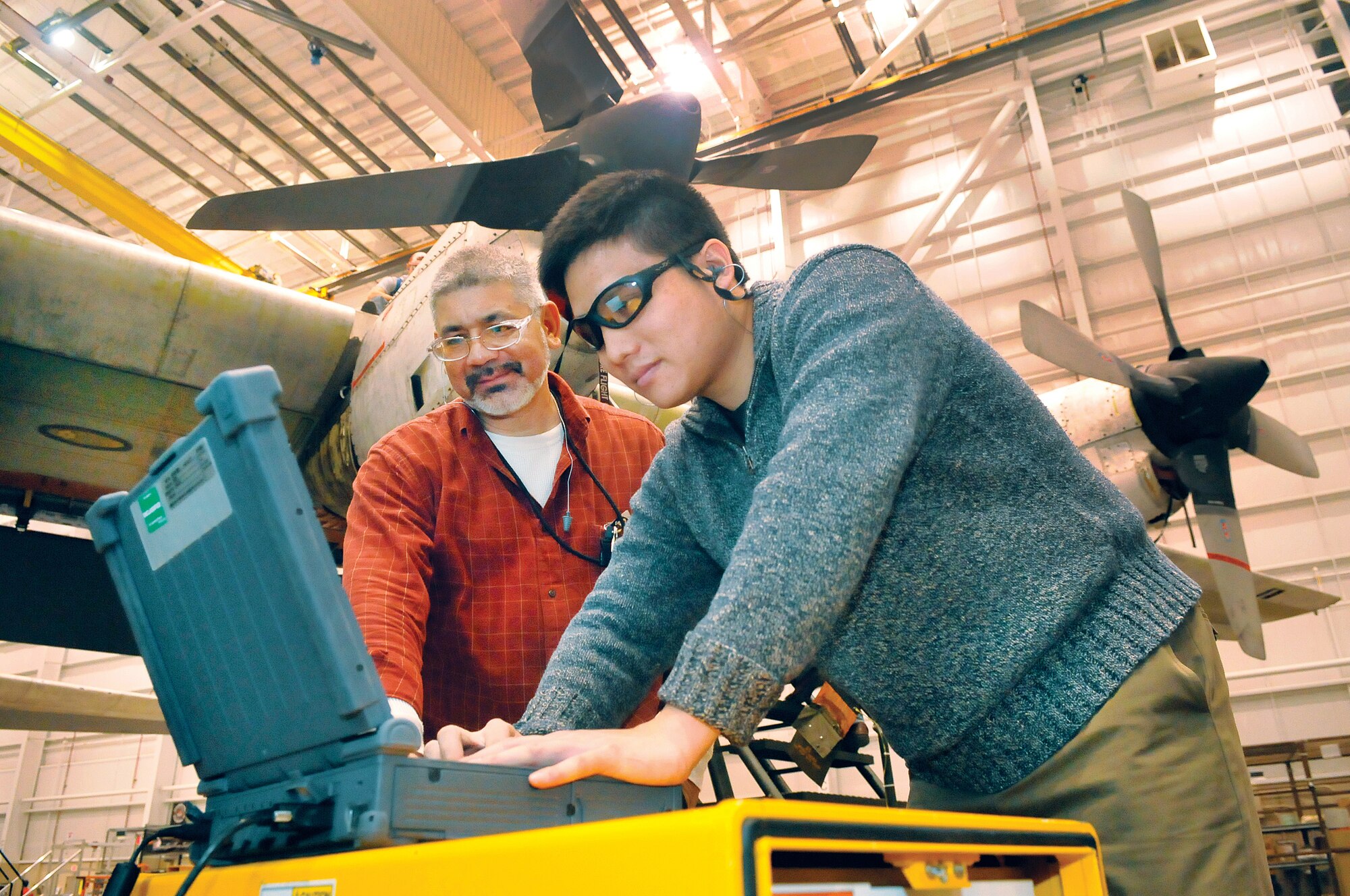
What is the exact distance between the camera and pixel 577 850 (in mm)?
456

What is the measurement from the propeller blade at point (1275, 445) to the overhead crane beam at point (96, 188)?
773 centimetres

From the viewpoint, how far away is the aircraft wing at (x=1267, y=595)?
5168mm

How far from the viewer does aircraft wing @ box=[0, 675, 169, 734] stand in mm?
5824

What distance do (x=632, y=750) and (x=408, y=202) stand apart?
3.27m

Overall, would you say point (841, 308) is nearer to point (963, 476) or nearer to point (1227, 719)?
point (963, 476)

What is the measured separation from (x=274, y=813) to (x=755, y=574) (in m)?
0.45

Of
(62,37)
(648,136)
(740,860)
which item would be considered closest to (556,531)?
(740,860)

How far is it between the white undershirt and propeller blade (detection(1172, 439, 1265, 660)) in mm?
3537

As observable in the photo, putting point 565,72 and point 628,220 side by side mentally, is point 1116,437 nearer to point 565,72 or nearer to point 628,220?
point 565,72

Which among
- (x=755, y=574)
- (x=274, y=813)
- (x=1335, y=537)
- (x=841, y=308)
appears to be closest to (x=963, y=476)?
(x=841, y=308)

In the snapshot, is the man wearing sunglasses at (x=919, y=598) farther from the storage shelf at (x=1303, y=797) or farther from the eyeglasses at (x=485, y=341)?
the storage shelf at (x=1303, y=797)

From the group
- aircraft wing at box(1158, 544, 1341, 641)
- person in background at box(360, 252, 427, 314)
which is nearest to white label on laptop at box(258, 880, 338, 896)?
person in background at box(360, 252, 427, 314)

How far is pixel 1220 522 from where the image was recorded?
13.7 ft

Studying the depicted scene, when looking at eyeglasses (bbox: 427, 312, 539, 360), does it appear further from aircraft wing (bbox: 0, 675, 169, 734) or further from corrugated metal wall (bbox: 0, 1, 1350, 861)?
corrugated metal wall (bbox: 0, 1, 1350, 861)
